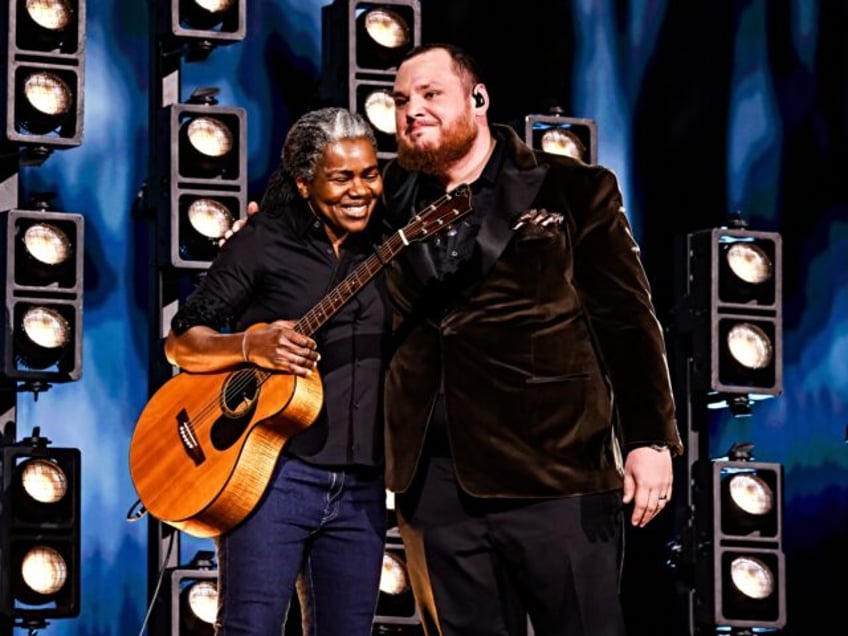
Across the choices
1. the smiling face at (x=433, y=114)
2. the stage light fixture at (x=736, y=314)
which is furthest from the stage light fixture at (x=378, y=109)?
the smiling face at (x=433, y=114)

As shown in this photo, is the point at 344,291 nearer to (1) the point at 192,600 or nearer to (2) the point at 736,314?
(1) the point at 192,600

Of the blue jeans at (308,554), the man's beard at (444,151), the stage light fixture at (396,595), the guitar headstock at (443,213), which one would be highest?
the man's beard at (444,151)

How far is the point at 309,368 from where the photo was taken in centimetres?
360

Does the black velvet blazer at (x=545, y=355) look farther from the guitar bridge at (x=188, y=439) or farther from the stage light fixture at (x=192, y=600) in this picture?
the stage light fixture at (x=192, y=600)

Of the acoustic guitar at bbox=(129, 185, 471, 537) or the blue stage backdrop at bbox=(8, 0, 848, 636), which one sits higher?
the blue stage backdrop at bbox=(8, 0, 848, 636)

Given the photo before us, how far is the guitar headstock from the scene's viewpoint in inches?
137

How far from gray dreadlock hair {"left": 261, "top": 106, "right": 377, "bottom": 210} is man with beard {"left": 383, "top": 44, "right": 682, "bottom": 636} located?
7.4 inches

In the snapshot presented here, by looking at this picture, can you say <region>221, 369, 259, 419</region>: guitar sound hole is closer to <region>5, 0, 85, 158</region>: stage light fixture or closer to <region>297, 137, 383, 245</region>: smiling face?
<region>297, 137, 383, 245</region>: smiling face

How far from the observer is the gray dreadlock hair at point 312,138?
372 centimetres

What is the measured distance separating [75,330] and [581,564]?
241 cm

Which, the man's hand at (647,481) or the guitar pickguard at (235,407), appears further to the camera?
the guitar pickguard at (235,407)

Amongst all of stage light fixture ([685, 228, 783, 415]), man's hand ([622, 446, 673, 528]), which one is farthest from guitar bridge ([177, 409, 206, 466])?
stage light fixture ([685, 228, 783, 415])

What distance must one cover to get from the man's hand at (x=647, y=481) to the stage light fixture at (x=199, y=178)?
2.28 meters

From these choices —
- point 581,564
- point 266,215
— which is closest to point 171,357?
point 266,215
